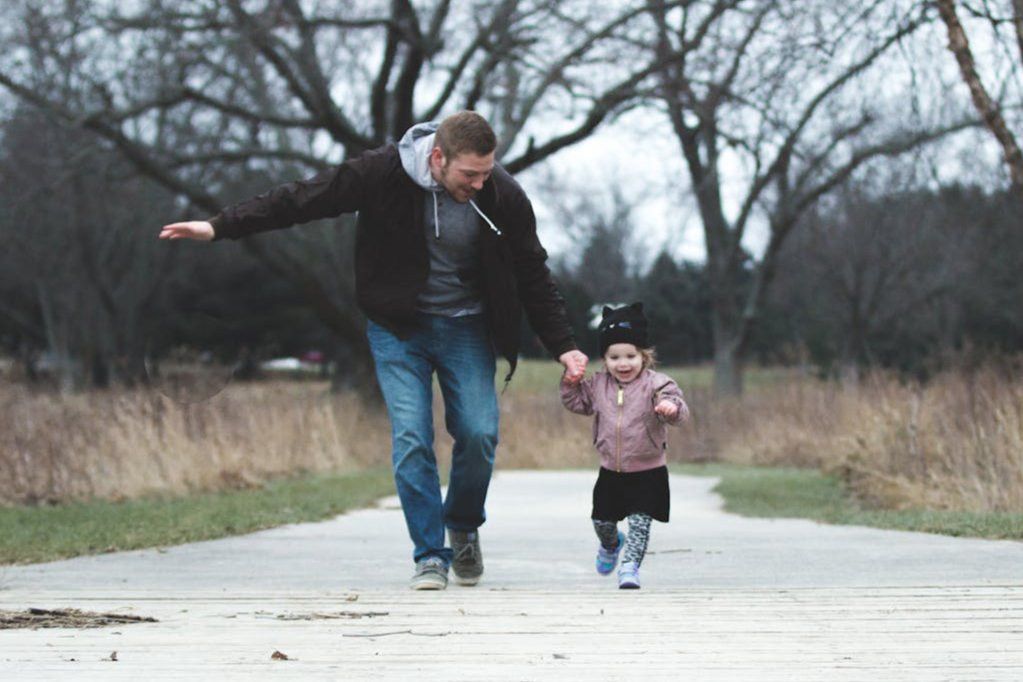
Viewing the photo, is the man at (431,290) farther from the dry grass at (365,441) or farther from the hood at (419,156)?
the dry grass at (365,441)

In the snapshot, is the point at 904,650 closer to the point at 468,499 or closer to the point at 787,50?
the point at 468,499

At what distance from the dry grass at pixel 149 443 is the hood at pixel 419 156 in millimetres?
7058

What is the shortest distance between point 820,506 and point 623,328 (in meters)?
6.04

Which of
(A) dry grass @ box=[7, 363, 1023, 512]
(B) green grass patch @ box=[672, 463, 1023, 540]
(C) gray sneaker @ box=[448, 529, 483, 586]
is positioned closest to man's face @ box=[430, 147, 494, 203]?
(C) gray sneaker @ box=[448, 529, 483, 586]

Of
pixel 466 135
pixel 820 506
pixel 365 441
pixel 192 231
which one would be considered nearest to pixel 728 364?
pixel 365 441

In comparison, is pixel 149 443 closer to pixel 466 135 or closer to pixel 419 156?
pixel 419 156

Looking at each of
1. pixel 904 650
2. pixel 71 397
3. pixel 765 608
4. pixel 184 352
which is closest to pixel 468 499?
pixel 765 608

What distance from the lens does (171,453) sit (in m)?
13.4

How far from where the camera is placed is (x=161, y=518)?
9969 millimetres

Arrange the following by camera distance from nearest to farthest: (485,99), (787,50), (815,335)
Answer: (787,50) → (485,99) → (815,335)

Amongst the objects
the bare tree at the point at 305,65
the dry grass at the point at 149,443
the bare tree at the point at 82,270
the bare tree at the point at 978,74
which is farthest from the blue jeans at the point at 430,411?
the bare tree at the point at 82,270

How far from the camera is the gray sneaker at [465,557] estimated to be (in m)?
6.41

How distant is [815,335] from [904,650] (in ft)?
138

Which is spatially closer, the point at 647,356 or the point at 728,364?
the point at 647,356
